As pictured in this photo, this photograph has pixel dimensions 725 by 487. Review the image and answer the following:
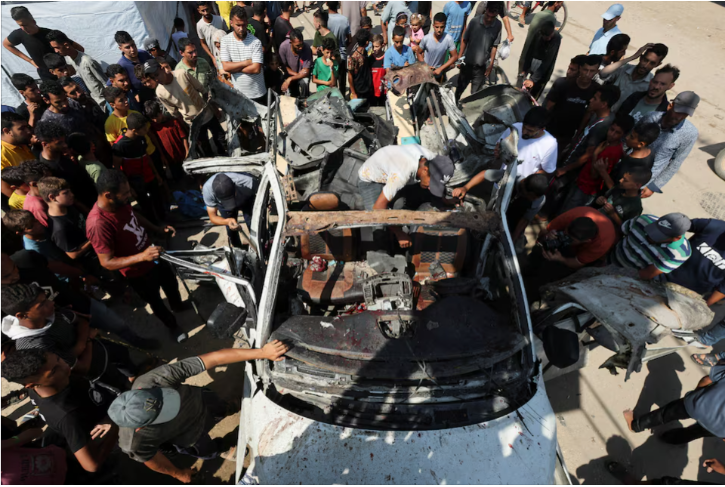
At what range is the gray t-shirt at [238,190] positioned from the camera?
390 cm

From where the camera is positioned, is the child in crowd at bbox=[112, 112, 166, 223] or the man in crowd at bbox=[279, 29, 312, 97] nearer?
the child in crowd at bbox=[112, 112, 166, 223]

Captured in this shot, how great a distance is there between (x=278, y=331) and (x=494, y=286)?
214 centimetres

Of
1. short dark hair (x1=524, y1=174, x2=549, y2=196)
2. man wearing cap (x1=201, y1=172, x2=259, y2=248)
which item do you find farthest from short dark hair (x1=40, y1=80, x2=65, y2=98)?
short dark hair (x1=524, y1=174, x2=549, y2=196)

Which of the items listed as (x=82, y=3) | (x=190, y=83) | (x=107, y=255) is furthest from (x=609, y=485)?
(x=82, y=3)

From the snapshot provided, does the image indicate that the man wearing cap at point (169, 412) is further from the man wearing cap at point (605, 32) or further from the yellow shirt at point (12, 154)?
the man wearing cap at point (605, 32)

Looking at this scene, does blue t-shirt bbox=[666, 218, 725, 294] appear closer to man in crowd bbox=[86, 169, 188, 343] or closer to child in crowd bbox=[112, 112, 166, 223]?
man in crowd bbox=[86, 169, 188, 343]

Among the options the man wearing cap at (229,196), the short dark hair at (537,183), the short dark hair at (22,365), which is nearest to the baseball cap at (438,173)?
the short dark hair at (537,183)

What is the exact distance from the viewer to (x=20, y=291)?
2.50 metres

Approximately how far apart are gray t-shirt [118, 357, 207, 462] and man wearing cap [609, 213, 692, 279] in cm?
385

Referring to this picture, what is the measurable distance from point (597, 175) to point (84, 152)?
5.92 m

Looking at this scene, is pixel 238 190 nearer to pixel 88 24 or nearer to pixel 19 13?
pixel 19 13

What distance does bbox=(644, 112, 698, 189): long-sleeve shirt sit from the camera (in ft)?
13.6

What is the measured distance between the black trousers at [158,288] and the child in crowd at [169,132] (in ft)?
6.12

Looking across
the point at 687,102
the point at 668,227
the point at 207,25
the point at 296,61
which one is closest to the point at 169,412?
the point at 668,227
